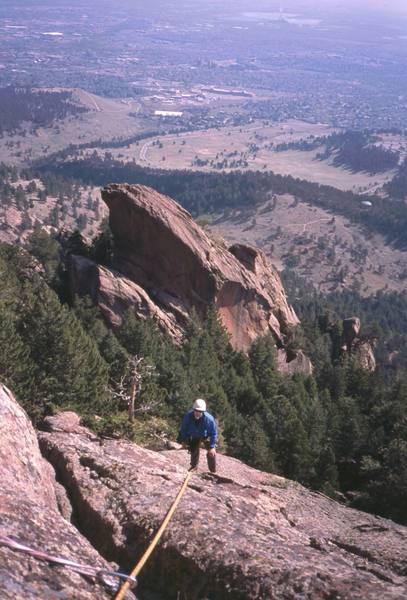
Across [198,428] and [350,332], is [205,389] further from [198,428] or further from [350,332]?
[350,332]

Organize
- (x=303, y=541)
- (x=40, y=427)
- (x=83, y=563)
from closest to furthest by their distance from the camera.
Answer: (x=83, y=563) < (x=303, y=541) < (x=40, y=427)

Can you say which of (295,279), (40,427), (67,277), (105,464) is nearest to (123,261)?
(67,277)

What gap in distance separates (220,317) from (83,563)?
44.1m

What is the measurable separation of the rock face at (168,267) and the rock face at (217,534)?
31691mm

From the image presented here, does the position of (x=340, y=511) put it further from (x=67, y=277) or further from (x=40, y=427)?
(x=67, y=277)

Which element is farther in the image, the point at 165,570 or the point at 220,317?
the point at 220,317

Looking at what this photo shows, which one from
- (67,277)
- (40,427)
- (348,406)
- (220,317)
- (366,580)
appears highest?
(366,580)

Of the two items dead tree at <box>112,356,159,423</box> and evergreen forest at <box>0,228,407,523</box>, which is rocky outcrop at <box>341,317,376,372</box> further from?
dead tree at <box>112,356,159,423</box>

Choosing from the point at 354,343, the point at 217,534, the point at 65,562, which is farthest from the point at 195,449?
the point at 354,343

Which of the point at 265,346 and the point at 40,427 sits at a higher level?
the point at 40,427

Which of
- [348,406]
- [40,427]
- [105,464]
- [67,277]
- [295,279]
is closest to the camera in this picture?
[105,464]

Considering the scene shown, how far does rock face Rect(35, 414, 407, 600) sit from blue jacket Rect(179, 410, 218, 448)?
3.48ft

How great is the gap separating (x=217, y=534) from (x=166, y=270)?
4090cm

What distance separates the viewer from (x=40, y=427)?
19.3 m
